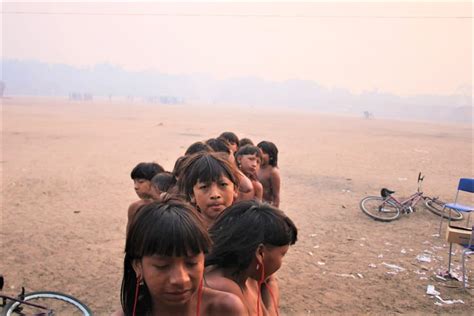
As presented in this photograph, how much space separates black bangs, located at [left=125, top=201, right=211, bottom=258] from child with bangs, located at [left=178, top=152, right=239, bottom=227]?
1051 mm

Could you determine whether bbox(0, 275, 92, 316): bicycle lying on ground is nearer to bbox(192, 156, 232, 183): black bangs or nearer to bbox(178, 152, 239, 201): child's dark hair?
bbox(178, 152, 239, 201): child's dark hair

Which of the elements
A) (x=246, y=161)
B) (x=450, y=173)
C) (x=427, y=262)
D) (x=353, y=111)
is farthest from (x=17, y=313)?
(x=353, y=111)

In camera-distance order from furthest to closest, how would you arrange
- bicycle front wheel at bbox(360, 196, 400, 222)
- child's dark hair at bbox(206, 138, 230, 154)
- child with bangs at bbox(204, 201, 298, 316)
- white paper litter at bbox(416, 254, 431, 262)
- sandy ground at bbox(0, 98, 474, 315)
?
bicycle front wheel at bbox(360, 196, 400, 222) < white paper litter at bbox(416, 254, 431, 262) < child's dark hair at bbox(206, 138, 230, 154) < sandy ground at bbox(0, 98, 474, 315) < child with bangs at bbox(204, 201, 298, 316)

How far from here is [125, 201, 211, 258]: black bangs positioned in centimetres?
144

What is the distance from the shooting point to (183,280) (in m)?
1.43

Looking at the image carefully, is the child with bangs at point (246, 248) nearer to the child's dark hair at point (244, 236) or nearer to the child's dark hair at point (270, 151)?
the child's dark hair at point (244, 236)

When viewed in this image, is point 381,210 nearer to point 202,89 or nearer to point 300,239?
point 300,239

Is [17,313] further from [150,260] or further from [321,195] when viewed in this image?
[321,195]

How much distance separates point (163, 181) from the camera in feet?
11.4

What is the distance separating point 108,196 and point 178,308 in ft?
24.4

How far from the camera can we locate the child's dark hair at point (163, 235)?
1441 mm

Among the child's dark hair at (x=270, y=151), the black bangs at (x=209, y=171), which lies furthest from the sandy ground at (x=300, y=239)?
the black bangs at (x=209, y=171)

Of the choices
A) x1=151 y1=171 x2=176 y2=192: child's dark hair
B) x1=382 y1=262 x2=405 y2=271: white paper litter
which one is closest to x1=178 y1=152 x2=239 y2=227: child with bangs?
x1=151 y1=171 x2=176 y2=192: child's dark hair

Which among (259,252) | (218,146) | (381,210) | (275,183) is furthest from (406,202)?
(259,252)
